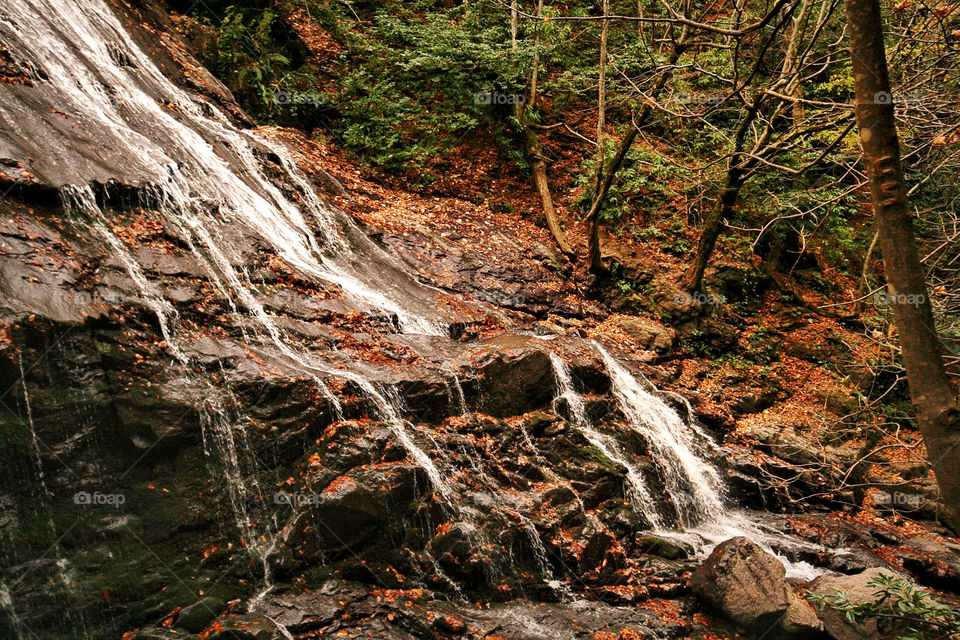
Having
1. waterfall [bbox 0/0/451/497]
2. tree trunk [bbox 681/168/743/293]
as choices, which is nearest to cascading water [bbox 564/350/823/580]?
waterfall [bbox 0/0/451/497]

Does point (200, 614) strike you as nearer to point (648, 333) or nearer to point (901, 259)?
point (901, 259)

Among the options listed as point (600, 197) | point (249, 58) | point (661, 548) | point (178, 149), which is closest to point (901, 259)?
point (661, 548)

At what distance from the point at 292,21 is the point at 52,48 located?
7837 mm

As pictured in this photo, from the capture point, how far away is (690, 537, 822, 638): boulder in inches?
217

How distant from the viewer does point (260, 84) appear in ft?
41.0

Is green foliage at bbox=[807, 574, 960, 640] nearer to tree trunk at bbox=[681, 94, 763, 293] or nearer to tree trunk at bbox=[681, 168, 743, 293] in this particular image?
tree trunk at bbox=[681, 94, 763, 293]

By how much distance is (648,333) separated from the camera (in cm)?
1148

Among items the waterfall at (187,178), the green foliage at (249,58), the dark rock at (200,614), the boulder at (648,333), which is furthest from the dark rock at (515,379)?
the green foliage at (249,58)

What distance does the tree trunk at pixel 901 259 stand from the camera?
Result: 6.73ft

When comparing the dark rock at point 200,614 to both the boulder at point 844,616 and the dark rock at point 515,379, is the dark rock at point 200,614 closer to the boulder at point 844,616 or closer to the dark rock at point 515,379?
the dark rock at point 515,379

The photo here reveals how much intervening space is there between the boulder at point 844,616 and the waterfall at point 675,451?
79.8 inches

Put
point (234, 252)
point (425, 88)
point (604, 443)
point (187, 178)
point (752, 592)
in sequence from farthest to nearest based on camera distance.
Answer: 1. point (425, 88)
2. point (187, 178)
3. point (604, 443)
4. point (234, 252)
5. point (752, 592)

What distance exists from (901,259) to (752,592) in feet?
15.8

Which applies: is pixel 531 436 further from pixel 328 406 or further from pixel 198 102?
pixel 198 102
